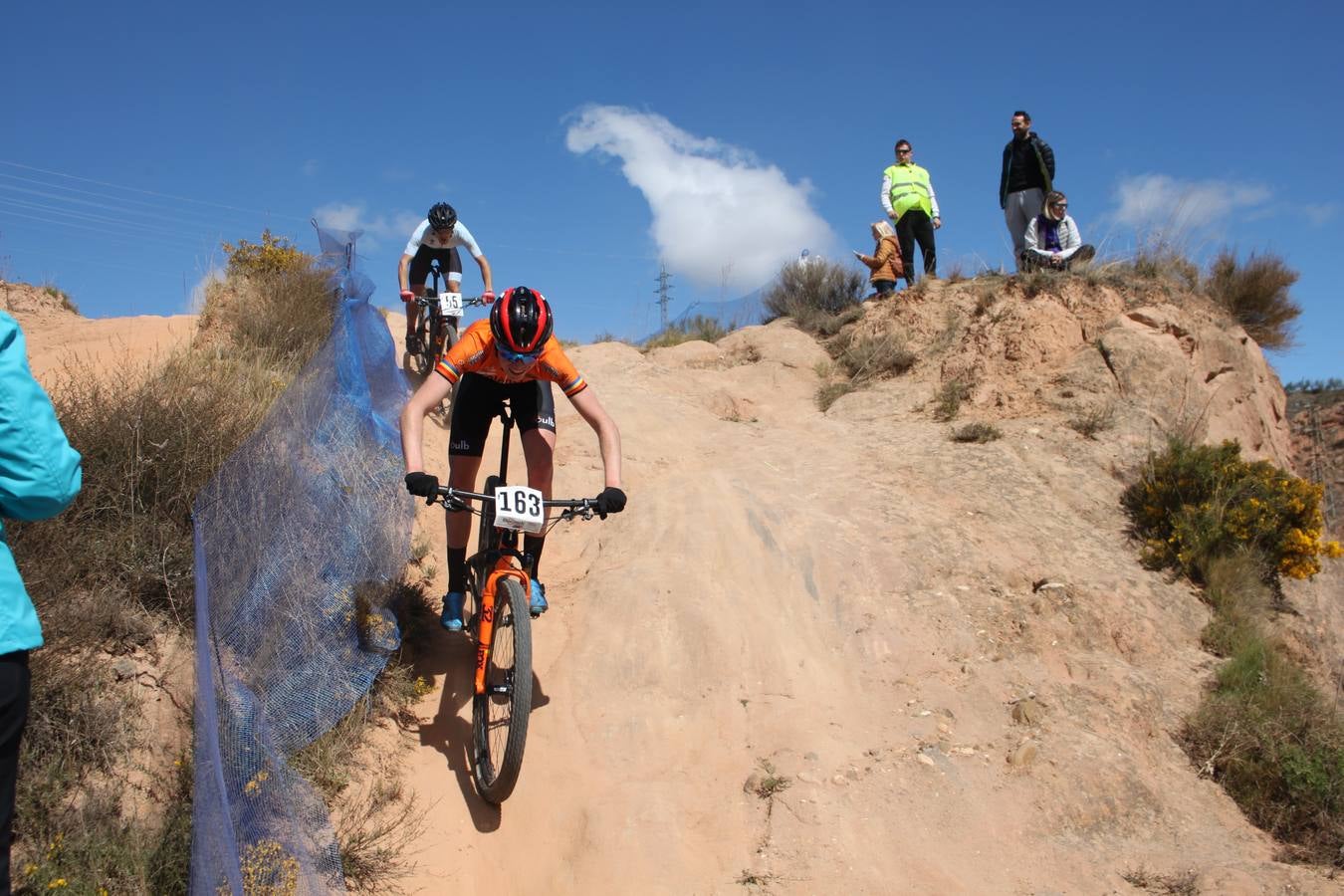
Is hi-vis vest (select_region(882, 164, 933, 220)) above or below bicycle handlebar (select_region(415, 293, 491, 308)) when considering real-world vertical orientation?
above

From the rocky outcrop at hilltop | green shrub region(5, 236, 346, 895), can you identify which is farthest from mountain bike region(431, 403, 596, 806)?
the rocky outcrop at hilltop

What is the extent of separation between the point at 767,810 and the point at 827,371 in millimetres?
7603

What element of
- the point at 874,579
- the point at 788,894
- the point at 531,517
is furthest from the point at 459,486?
the point at 874,579

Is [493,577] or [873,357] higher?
[873,357]

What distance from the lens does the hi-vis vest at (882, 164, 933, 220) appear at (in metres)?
11.3

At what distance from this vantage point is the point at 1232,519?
23.2 feet

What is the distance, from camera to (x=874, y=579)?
6309mm

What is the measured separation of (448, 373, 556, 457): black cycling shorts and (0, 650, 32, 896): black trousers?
9.13ft

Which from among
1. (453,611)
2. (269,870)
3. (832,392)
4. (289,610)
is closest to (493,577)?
(453,611)

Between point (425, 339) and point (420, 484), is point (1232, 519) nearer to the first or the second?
point (420, 484)

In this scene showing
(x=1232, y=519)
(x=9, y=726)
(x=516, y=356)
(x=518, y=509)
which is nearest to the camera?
(x=9, y=726)

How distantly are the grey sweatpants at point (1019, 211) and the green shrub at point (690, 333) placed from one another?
4.31m

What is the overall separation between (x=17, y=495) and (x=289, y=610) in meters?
2.07

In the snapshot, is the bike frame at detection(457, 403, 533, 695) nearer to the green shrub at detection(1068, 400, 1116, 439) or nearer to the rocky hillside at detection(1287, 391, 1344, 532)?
the green shrub at detection(1068, 400, 1116, 439)
